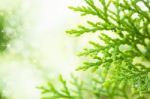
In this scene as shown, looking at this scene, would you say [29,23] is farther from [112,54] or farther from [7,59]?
[112,54]

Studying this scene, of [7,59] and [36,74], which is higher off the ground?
[7,59]

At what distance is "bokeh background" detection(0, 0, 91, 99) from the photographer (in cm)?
1071

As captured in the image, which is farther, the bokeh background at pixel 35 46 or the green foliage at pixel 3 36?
the green foliage at pixel 3 36

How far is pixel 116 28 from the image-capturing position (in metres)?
3.44

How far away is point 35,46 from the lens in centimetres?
1178

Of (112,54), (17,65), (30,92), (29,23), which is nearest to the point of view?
(112,54)

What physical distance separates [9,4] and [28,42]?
154 centimetres

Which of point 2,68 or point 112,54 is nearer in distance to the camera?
point 112,54

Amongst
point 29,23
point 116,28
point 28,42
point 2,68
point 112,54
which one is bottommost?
point 112,54

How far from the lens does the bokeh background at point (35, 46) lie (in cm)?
1071

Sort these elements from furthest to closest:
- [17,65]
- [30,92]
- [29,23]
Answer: [29,23] < [17,65] < [30,92]

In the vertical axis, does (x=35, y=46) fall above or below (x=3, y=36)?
below

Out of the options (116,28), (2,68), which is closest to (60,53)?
(2,68)

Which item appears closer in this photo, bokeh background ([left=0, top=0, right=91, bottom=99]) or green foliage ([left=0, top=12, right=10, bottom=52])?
bokeh background ([left=0, top=0, right=91, bottom=99])
